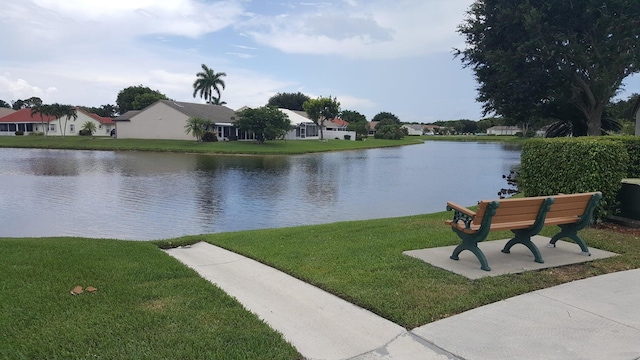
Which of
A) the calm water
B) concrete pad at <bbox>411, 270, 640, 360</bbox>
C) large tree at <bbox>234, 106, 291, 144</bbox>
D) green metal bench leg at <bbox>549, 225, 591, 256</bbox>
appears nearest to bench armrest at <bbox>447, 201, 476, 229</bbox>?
concrete pad at <bbox>411, 270, 640, 360</bbox>

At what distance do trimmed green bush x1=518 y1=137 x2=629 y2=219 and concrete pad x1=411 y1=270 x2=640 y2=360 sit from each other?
142 inches

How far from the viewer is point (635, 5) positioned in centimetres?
1994

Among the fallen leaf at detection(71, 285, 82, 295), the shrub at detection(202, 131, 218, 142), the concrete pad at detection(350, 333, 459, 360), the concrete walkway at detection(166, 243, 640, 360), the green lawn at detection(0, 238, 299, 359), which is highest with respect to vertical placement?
the shrub at detection(202, 131, 218, 142)

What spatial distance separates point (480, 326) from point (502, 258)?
2.69 metres

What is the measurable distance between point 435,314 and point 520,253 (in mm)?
3075

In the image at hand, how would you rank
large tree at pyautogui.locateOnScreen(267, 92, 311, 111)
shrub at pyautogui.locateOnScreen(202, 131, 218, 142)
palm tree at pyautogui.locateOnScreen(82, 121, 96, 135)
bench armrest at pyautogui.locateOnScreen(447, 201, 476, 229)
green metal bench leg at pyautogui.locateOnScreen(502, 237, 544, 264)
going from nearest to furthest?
bench armrest at pyautogui.locateOnScreen(447, 201, 476, 229)
green metal bench leg at pyautogui.locateOnScreen(502, 237, 544, 264)
shrub at pyautogui.locateOnScreen(202, 131, 218, 142)
palm tree at pyautogui.locateOnScreen(82, 121, 96, 135)
large tree at pyautogui.locateOnScreen(267, 92, 311, 111)

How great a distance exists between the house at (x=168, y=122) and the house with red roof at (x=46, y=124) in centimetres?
1486

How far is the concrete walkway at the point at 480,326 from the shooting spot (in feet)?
12.7

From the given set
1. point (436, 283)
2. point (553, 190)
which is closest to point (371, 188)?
point (553, 190)

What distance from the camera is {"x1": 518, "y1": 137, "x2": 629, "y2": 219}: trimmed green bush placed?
846 centimetres

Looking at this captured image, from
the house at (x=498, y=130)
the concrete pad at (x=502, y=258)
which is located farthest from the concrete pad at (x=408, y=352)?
the house at (x=498, y=130)

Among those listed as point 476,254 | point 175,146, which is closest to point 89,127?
point 175,146

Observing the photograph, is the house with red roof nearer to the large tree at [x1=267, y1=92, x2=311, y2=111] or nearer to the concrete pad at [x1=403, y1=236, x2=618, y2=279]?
the large tree at [x1=267, y1=92, x2=311, y2=111]

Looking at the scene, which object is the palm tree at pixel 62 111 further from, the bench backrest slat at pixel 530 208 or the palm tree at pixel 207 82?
the bench backrest slat at pixel 530 208
